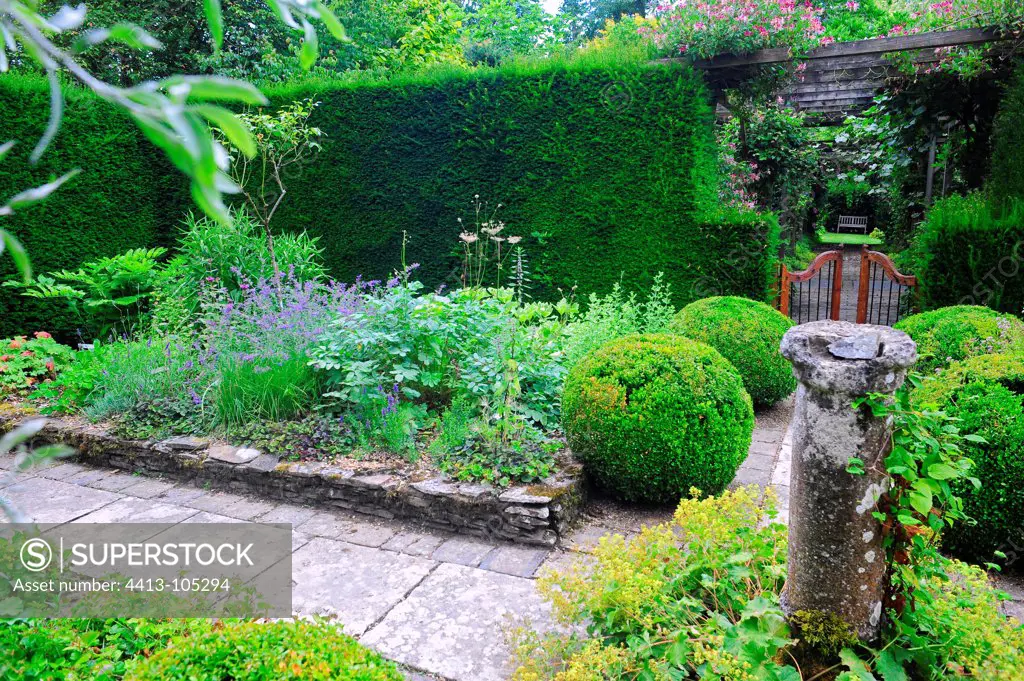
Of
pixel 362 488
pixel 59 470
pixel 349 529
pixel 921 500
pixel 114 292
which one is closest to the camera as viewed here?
pixel 921 500

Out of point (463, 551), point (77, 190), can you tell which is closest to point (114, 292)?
point (77, 190)

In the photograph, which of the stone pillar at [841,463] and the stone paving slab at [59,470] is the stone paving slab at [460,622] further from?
the stone paving slab at [59,470]

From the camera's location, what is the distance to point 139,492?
414 centimetres

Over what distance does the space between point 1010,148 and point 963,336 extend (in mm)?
3001

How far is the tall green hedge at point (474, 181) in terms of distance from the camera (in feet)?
22.0

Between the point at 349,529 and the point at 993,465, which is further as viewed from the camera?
the point at 349,529

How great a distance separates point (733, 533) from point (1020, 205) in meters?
4.75

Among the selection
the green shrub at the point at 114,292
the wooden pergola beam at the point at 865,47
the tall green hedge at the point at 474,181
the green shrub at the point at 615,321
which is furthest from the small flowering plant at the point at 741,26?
the green shrub at the point at 114,292

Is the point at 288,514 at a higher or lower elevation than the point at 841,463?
lower

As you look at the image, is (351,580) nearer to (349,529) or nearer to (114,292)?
(349,529)

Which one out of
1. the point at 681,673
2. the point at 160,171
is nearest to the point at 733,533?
the point at 681,673

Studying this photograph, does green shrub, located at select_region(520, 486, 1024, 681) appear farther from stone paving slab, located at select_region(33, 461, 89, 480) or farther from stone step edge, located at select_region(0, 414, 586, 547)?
stone paving slab, located at select_region(33, 461, 89, 480)

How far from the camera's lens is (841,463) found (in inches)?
76.7

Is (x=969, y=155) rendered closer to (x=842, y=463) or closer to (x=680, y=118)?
(x=680, y=118)
